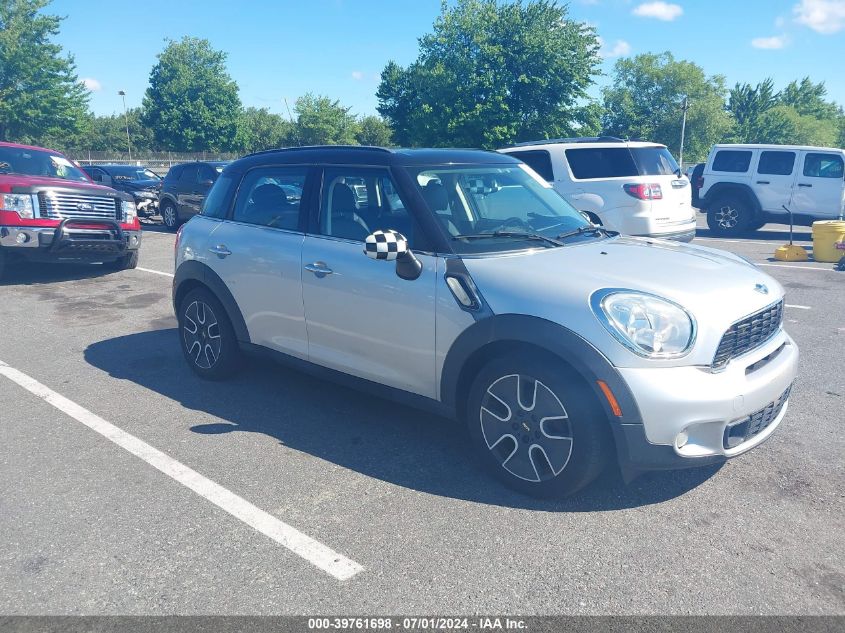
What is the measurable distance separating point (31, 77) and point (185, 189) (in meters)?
35.1

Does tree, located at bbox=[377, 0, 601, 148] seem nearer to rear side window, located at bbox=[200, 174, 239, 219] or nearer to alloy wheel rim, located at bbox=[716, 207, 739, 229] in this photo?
alloy wheel rim, located at bbox=[716, 207, 739, 229]

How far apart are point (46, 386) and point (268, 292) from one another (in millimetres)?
2146

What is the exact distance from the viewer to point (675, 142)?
8050cm

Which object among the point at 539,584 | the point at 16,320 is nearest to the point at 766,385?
the point at 539,584

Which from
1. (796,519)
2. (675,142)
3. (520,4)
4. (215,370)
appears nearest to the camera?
(796,519)

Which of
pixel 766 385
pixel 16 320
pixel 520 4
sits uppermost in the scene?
pixel 520 4

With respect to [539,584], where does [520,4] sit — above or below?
above

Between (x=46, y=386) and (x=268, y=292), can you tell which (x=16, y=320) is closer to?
(x=46, y=386)

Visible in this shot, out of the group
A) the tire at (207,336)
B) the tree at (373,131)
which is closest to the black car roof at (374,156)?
the tire at (207,336)

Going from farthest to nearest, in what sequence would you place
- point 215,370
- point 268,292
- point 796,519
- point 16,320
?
1. point 16,320
2. point 215,370
3. point 268,292
4. point 796,519

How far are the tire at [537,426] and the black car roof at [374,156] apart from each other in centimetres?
150

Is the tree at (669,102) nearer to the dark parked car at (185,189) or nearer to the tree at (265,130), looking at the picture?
the tree at (265,130)

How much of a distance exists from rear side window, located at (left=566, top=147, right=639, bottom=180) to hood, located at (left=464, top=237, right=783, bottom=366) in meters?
6.71

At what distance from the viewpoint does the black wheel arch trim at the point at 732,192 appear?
14992 mm
